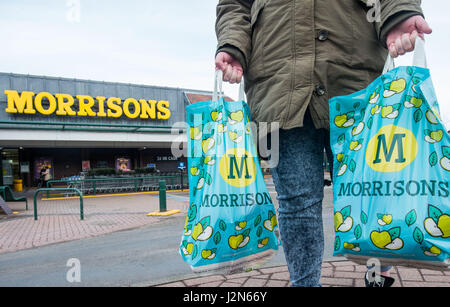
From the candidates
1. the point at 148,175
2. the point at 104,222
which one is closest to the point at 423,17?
the point at 104,222

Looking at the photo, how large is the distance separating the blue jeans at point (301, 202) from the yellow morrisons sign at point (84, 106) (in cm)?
2022

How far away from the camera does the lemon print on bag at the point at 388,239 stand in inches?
44.0

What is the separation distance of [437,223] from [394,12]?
2.68ft

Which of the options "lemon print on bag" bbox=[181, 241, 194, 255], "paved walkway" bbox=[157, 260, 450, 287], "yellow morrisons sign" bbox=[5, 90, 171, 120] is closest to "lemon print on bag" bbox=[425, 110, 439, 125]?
"lemon print on bag" bbox=[181, 241, 194, 255]

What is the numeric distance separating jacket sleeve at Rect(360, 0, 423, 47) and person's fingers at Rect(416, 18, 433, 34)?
4cm

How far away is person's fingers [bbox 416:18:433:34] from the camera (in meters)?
1.26

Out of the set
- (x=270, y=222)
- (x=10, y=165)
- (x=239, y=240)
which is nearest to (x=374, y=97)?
(x=270, y=222)

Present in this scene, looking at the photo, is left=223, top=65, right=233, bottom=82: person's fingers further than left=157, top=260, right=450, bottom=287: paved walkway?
No

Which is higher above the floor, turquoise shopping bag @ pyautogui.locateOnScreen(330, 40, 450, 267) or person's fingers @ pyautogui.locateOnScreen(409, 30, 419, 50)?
person's fingers @ pyautogui.locateOnScreen(409, 30, 419, 50)

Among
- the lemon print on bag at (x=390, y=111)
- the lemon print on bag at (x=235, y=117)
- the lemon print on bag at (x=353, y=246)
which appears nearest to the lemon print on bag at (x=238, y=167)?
the lemon print on bag at (x=235, y=117)

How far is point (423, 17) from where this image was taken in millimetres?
1299

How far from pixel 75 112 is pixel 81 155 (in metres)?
5.23

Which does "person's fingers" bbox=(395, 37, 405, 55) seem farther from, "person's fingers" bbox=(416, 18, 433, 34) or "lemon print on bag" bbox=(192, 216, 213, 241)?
"lemon print on bag" bbox=(192, 216, 213, 241)
